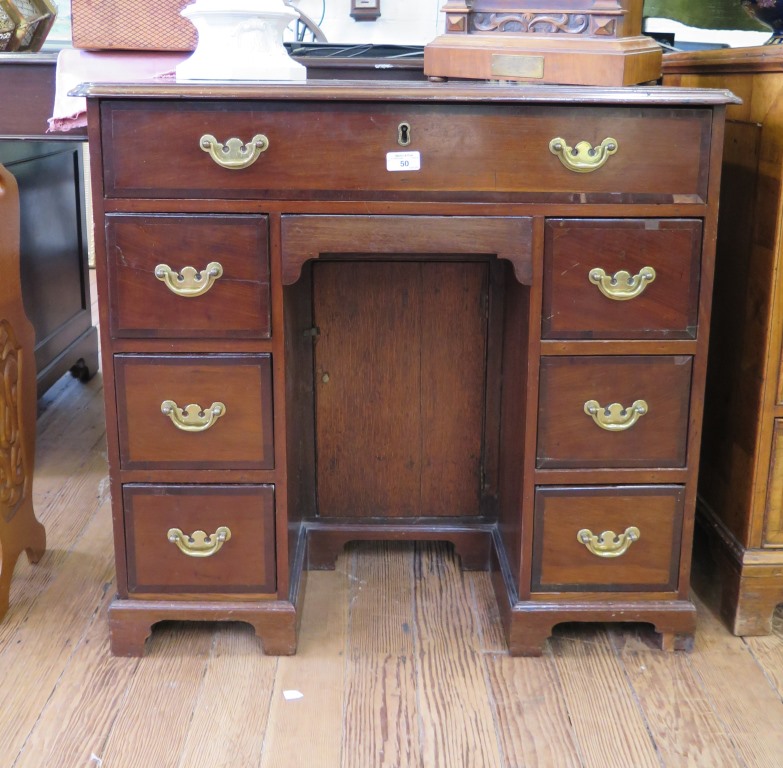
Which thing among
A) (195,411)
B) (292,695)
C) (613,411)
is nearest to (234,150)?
(195,411)

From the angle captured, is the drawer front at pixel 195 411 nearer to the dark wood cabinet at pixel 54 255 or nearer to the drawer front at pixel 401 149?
A: the drawer front at pixel 401 149

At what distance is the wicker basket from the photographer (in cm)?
178

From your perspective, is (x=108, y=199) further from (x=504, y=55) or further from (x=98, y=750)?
(x=98, y=750)

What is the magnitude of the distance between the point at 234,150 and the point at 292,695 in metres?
0.79

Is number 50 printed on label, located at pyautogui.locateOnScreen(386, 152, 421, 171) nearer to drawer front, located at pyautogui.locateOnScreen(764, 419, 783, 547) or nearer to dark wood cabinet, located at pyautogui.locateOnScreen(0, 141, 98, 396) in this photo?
drawer front, located at pyautogui.locateOnScreen(764, 419, 783, 547)

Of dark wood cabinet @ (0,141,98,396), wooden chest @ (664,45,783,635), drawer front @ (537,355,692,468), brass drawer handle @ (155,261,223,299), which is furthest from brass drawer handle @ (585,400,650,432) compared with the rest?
dark wood cabinet @ (0,141,98,396)

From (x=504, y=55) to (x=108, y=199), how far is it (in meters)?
0.63

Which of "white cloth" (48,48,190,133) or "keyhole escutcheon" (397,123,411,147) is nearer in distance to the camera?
"keyhole escutcheon" (397,123,411,147)

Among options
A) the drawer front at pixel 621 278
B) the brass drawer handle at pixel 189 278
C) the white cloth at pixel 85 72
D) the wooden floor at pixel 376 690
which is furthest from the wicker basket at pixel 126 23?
the wooden floor at pixel 376 690

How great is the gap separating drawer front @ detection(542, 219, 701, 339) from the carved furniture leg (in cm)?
87

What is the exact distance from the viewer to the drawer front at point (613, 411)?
1490 mm

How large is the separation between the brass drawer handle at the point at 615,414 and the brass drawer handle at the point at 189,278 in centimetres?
57

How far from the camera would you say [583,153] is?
1398 mm

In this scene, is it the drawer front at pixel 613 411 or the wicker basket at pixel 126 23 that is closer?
the drawer front at pixel 613 411
